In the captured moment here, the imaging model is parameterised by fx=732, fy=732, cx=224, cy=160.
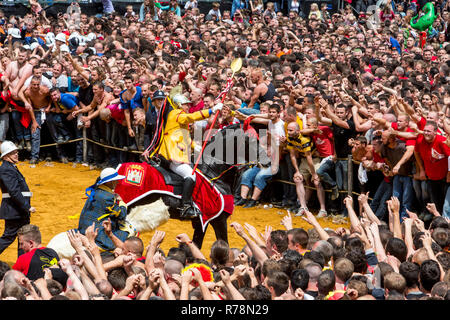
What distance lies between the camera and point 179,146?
406 inches

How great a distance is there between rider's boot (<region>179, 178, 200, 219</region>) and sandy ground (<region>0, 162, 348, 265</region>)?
1.28 metres

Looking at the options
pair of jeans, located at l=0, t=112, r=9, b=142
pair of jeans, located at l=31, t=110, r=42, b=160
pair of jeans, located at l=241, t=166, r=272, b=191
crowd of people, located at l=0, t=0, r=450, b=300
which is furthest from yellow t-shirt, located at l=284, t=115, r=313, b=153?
pair of jeans, located at l=0, t=112, r=9, b=142

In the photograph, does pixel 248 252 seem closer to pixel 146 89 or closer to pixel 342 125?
pixel 342 125

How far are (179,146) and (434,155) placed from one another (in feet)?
12.8

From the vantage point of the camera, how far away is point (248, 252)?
27.2 feet

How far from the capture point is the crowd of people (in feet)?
22.3

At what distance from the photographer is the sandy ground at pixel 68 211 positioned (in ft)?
39.0

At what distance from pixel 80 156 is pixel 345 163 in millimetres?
6305

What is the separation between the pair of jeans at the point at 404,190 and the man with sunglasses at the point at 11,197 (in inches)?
227

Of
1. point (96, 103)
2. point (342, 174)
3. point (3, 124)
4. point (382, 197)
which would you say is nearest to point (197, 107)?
point (342, 174)

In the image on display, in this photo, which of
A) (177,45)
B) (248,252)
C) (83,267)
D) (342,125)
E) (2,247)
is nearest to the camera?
(83,267)
